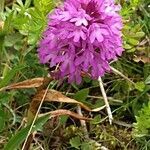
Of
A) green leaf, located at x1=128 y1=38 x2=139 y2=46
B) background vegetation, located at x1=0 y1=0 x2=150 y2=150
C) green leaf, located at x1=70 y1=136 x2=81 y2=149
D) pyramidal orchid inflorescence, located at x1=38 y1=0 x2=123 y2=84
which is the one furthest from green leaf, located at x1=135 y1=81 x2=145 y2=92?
pyramidal orchid inflorescence, located at x1=38 y1=0 x2=123 y2=84

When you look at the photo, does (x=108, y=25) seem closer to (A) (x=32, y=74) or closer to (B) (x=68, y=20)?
(B) (x=68, y=20)

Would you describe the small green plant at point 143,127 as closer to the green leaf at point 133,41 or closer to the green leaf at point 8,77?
the green leaf at point 133,41

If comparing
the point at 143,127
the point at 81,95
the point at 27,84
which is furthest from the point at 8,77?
the point at 143,127

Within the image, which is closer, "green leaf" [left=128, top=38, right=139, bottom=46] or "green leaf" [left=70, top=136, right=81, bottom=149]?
"green leaf" [left=70, top=136, right=81, bottom=149]

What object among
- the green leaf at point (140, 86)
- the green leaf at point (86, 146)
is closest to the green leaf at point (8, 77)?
the green leaf at point (86, 146)

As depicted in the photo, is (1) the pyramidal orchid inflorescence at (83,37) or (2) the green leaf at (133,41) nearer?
(1) the pyramidal orchid inflorescence at (83,37)

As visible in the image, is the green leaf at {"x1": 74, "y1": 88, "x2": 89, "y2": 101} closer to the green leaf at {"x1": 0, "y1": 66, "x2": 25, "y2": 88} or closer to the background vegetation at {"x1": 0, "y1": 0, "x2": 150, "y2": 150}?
the background vegetation at {"x1": 0, "y1": 0, "x2": 150, "y2": 150}

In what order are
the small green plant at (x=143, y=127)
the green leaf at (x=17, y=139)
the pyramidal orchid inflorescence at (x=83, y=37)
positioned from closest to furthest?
1. the pyramidal orchid inflorescence at (x=83, y=37)
2. the green leaf at (x=17, y=139)
3. the small green plant at (x=143, y=127)

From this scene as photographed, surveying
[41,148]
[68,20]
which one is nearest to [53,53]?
[68,20]
